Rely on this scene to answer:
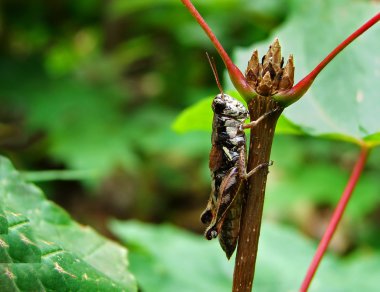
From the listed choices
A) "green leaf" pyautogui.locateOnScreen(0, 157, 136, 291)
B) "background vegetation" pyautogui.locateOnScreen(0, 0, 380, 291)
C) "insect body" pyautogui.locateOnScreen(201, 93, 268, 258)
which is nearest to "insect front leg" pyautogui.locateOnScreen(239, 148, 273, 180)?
"insect body" pyautogui.locateOnScreen(201, 93, 268, 258)

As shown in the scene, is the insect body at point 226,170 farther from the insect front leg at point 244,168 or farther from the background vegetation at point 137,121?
the background vegetation at point 137,121

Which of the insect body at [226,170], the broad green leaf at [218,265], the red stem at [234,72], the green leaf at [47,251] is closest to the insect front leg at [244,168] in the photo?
the insect body at [226,170]

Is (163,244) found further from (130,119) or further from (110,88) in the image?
(110,88)

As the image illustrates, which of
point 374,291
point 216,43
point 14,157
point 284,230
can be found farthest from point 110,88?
point 216,43

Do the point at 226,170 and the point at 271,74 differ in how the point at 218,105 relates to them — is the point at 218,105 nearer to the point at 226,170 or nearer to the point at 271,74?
the point at 226,170

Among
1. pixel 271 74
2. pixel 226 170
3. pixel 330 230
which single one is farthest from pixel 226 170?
pixel 271 74

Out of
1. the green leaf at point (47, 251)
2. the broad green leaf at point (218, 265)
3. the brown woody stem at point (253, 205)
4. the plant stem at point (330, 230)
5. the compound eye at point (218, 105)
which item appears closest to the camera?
the green leaf at point (47, 251)
